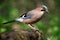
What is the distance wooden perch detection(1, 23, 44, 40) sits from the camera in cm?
610

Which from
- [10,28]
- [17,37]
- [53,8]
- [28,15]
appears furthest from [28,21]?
[53,8]

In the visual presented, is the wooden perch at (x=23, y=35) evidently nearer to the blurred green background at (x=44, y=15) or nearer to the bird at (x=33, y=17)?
the bird at (x=33, y=17)

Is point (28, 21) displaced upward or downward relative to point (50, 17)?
downward

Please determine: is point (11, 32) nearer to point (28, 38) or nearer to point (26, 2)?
point (28, 38)

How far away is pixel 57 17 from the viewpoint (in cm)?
1130

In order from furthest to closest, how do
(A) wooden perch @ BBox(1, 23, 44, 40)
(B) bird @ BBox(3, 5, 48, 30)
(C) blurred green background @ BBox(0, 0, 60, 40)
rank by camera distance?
(C) blurred green background @ BBox(0, 0, 60, 40) → (B) bird @ BBox(3, 5, 48, 30) → (A) wooden perch @ BBox(1, 23, 44, 40)

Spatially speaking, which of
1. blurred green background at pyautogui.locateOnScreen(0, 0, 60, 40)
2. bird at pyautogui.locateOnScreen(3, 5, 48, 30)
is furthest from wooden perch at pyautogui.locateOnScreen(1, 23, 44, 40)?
blurred green background at pyautogui.locateOnScreen(0, 0, 60, 40)

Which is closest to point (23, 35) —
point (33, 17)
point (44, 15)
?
point (33, 17)

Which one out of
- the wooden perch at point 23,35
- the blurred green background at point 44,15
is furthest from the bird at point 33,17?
the blurred green background at point 44,15

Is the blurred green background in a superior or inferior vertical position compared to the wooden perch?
superior

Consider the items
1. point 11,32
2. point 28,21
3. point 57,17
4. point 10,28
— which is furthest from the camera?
point 57,17

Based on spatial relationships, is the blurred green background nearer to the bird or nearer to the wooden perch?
the bird

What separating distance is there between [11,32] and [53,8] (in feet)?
19.6

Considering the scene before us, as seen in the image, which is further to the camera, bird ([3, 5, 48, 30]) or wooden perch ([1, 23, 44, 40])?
bird ([3, 5, 48, 30])
